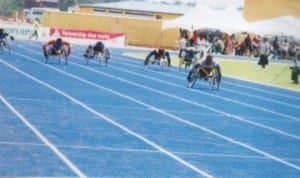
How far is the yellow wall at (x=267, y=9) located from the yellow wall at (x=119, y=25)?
15035mm

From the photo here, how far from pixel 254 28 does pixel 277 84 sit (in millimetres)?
7915

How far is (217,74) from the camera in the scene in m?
21.0

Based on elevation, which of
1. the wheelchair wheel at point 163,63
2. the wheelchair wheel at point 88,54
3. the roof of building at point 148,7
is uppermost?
the roof of building at point 148,7

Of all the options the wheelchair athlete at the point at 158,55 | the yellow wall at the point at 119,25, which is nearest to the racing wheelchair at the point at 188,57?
the wheelchair athlete at the point at 158,55

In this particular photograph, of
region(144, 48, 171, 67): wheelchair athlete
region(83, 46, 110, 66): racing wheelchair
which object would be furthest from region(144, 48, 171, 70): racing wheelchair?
region(83, 46, 110, 66): racing wheelchair

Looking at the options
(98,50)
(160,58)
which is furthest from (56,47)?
(160,58)

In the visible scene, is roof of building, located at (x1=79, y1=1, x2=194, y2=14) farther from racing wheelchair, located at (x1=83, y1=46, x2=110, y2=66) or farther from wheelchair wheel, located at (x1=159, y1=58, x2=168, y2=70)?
racing wheelchair, located at (x1=83, y1=46, x2=110, y2=66)

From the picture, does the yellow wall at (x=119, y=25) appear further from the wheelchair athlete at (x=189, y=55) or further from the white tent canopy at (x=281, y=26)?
the wheelchair athlete at (x=189, y=55)

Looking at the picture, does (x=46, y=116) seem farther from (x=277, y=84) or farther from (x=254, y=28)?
(x=254, y=28)

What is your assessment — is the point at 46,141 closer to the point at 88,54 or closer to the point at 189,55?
the point at 88,54

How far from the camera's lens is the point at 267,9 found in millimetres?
34250

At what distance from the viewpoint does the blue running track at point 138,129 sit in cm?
844

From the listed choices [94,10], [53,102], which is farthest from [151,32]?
[53,102]

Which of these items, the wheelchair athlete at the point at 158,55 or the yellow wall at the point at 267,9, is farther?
the yellow wall at the point at 267,9
